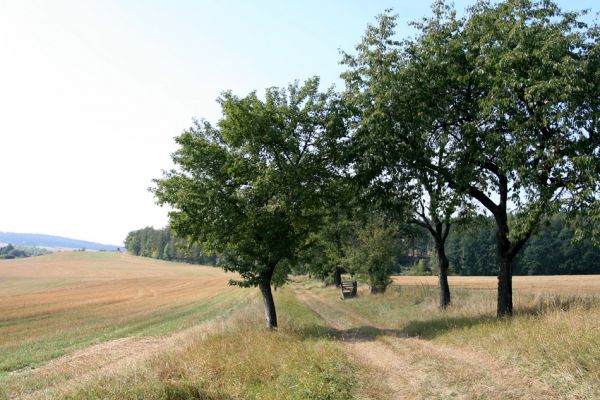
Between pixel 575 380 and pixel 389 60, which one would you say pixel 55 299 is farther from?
pixel 575 380

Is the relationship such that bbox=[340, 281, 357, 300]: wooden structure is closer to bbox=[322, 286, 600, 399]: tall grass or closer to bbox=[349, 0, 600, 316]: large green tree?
bbox=[322, 286, 600, 399]: tall grass

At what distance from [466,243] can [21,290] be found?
102 meters

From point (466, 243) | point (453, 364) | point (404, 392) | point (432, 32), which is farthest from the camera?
point (466, 243)

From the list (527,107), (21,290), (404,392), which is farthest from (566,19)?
(21,290)

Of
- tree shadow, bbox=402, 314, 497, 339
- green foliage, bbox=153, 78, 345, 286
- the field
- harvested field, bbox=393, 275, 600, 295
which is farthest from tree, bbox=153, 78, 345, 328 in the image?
harvested field, bbox=393, 275, 600, 295

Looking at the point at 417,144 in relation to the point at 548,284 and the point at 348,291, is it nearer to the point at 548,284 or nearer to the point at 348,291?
the point at 348,291

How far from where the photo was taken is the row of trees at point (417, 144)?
14.7m

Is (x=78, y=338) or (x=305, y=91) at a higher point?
(x=305, y=91)

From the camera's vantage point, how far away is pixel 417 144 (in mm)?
17672

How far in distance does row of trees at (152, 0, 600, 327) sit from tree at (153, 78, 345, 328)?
7 centimetres

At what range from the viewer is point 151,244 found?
18950 cm

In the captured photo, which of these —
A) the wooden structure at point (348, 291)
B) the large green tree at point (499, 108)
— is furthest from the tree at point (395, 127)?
the wooden structure at point (348, 291)

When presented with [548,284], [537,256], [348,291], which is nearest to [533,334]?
[348,291]

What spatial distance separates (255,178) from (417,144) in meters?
7.04
